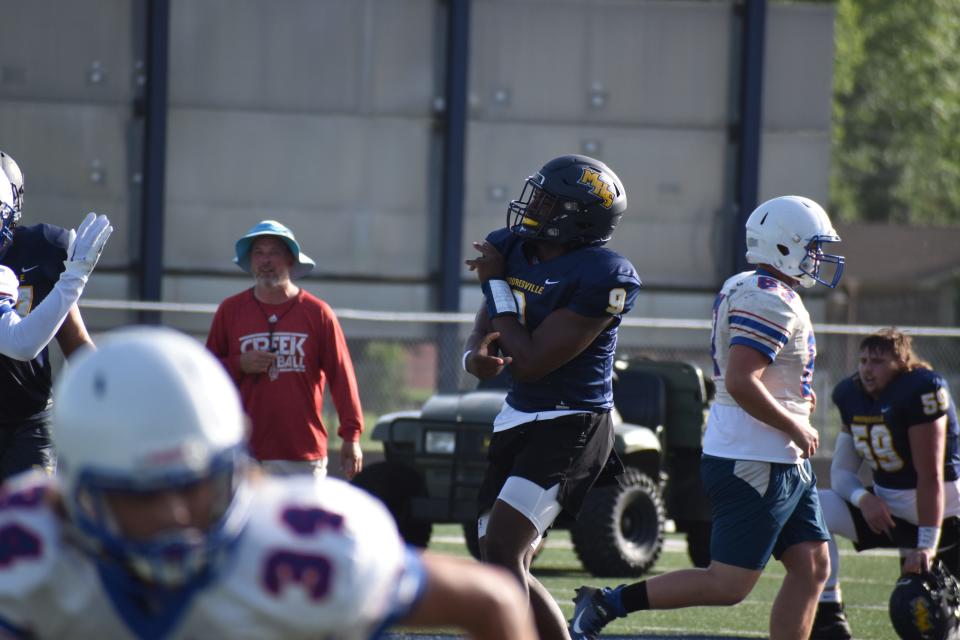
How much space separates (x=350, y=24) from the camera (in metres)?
15.0

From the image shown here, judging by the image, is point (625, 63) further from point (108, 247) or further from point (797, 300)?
point (797, 300)

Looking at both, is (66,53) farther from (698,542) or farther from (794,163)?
(698,542)

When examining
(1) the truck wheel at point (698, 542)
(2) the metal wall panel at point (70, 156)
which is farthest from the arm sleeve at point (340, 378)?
(2) the metal wall panel at point (70, 156)

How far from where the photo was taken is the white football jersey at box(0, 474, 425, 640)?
2.07 meters

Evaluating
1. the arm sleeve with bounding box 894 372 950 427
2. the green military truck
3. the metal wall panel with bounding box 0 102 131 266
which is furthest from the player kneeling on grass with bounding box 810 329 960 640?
the metal wall panel with bounding box 0 102 131 266

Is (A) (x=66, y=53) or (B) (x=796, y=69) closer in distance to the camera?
(A) (x=66, y=53)

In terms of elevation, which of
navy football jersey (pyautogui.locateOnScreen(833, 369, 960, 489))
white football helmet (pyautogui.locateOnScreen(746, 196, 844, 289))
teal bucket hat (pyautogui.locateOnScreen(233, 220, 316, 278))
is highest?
white football helmet (pyautogui.locateOnScreen(746, 196, 844, 289))

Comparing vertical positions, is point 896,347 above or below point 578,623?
above

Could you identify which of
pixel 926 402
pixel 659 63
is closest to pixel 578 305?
pixel 926 402

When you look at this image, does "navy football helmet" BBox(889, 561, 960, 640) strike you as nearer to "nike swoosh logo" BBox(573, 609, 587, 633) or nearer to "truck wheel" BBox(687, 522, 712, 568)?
"nike swoosh logo" BBox(573, 609, 587, 633)

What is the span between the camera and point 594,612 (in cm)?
514

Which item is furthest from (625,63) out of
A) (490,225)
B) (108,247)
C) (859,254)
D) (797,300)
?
(859,254)

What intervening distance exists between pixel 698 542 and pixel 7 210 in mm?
5695

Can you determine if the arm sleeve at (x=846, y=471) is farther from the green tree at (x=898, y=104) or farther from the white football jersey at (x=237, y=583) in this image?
the green tree at (x=898, y=104)
